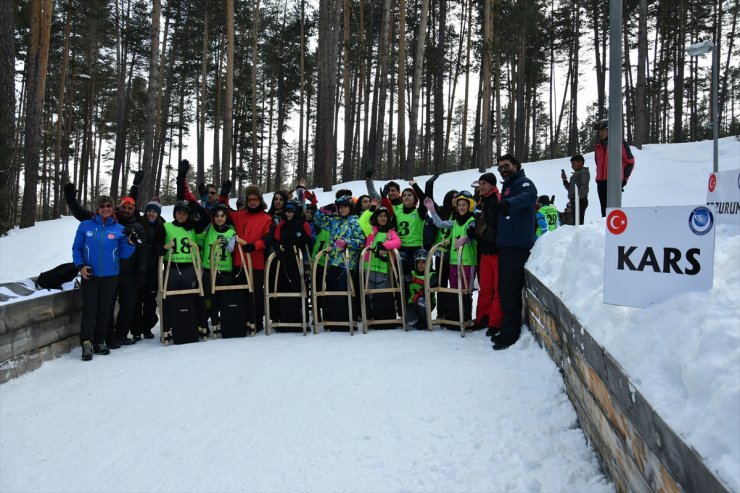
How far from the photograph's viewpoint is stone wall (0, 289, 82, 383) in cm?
470

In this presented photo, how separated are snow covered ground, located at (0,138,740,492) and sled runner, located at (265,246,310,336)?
2.84 ft

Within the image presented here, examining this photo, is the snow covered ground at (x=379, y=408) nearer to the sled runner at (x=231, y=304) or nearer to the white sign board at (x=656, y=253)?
the white sign board at (x=656, y=253)

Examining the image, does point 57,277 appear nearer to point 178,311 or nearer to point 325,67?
point 178,311

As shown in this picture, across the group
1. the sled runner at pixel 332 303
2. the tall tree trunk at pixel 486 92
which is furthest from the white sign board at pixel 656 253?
the tall tree trunk at pixel 486 92

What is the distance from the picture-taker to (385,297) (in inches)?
→ 257

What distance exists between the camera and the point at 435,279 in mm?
6590

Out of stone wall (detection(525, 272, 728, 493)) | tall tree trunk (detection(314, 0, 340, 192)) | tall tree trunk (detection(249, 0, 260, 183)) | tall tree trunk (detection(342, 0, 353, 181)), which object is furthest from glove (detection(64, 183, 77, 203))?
tall tree trunk (detection(249, 0, 260, 183))

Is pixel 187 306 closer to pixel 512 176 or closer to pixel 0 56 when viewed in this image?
pixel 512 176

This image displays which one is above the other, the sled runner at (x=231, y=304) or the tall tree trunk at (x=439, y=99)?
the tall tree trunk at (x=439, y=99)

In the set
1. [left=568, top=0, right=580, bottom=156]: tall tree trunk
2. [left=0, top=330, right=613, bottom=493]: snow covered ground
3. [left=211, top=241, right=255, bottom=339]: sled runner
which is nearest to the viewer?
[left=0, top=330, right=613, bottom=493]: snow covered ground

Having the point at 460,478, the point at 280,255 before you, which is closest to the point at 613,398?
the point at 460,478

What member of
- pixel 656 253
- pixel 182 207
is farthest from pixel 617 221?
pixel 182 207

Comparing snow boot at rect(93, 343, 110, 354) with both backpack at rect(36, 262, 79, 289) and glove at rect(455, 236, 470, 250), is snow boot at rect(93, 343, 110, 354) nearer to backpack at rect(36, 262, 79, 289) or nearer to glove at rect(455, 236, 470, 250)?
backpack at rect(36, 262, 79, 289)

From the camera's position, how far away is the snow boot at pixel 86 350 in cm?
547
